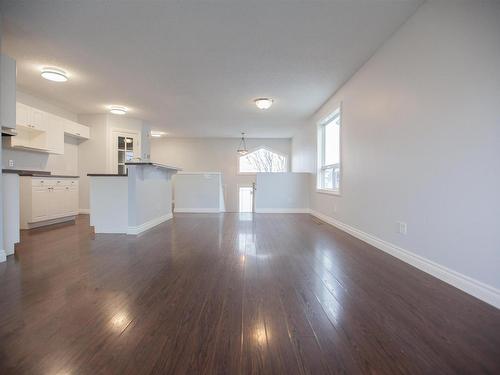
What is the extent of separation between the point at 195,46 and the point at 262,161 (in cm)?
680

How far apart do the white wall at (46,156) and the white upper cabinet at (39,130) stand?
9.3 inches

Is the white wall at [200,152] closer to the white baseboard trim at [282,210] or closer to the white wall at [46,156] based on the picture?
the white baseboard trim at [282,210]

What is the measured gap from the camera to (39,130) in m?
4.64

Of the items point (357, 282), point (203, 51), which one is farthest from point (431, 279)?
point (203, 51)

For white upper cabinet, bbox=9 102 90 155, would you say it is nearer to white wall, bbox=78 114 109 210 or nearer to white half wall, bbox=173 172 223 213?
white wall, bbox=78 114 109 210

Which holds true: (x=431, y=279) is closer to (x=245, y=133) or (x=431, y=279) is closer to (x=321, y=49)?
(x=321, y=49)

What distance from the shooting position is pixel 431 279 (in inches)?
80.2

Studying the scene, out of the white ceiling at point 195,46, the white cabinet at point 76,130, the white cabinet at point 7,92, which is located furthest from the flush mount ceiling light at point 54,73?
the white cabinet at point 76,130

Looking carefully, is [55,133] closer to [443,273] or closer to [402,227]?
[402,227]

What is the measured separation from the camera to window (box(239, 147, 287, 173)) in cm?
955

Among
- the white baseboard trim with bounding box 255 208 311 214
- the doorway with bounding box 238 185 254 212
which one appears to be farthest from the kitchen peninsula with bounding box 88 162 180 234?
the doorway with bounding box 238 185 254 212

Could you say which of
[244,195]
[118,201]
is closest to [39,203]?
[118,201]

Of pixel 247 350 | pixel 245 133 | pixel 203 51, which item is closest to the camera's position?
pixel 247 350

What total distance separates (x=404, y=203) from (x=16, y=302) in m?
3.33
